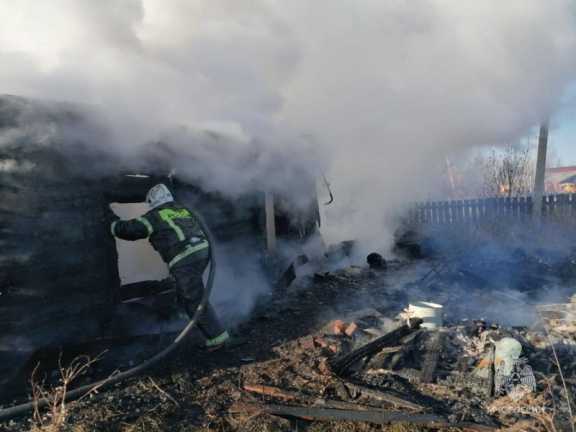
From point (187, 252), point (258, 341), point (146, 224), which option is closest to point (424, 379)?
point (258, 341)

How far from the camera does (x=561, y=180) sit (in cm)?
3522

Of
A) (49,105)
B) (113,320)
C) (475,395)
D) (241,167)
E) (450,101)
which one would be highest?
(450,101)

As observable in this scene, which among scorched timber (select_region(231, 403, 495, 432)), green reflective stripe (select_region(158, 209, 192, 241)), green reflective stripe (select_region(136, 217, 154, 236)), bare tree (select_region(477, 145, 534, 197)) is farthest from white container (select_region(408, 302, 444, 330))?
bare tree (select_region(477, 145, 534, 197))

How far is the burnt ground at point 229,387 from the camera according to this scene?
3107mm

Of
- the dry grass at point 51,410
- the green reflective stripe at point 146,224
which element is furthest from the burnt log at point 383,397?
the green reflective stripe at point 146,224

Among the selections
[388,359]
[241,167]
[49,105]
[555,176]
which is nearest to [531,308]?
[388,359]

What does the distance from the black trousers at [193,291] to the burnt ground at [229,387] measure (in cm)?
27

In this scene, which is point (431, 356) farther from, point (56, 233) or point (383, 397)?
point (56, 233)

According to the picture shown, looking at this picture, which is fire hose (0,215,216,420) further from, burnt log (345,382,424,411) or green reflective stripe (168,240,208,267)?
burnt log (345,382,424,411)

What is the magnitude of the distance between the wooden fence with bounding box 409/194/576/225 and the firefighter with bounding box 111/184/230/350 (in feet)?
29.1

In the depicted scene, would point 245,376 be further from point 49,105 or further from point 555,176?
point 555,176

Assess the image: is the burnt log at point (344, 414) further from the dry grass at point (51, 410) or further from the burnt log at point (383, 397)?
the dry grass at point (51, 410)

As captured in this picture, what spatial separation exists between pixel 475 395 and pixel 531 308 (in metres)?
2.87

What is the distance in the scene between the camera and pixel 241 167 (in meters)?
6.65
